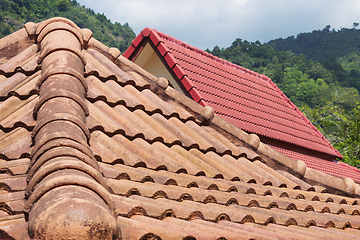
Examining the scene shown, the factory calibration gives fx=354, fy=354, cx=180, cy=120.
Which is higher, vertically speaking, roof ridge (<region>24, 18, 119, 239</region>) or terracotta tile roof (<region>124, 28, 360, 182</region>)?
terracotta tile roof (<region>124, 28, 360, 182</region>)

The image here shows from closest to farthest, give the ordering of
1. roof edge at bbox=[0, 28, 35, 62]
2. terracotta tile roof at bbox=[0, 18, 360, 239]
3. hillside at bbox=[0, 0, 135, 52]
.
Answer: terracotta tile roof at bbox=[0, 18, 360, 239] < roof edge at bbox=[0, 28, 35, 62] < hillside at bbox=[0, 0, 135, 52]

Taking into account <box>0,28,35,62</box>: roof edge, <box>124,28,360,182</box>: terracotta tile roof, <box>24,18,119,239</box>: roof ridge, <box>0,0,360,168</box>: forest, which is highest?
<box>0,0,360,168</box>: forest

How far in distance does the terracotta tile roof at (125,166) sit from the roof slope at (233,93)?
3.70m

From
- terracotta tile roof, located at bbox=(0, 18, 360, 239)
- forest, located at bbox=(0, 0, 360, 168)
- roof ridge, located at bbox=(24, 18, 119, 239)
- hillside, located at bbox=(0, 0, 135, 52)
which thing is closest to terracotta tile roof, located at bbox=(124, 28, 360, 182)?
terracotta tile roof, located at bbox=(0, 18, 360, 239)

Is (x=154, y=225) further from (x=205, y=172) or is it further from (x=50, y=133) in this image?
(x=205, y=172)

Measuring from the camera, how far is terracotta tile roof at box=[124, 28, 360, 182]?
320 inches

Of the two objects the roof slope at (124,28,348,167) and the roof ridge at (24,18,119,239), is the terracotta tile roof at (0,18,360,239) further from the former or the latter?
the roof slope at (124,28,348,167)

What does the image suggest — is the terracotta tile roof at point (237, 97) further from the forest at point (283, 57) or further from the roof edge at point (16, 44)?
the forest at point (283, 57)

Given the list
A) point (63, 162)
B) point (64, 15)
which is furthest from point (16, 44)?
point (64, 15)

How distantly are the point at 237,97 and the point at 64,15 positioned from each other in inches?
3304

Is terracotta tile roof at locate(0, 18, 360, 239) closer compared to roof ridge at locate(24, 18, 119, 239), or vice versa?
roof ridge at locate(24, 18, 119, 239)

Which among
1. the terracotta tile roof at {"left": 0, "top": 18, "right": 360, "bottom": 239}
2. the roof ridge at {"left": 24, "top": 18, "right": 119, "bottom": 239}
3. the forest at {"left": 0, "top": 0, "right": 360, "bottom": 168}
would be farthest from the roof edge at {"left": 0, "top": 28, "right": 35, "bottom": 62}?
the forest at {"left": 0, "top": 0, "right": 360, "bottom": 168}

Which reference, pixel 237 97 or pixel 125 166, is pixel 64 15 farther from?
pixel 125 166

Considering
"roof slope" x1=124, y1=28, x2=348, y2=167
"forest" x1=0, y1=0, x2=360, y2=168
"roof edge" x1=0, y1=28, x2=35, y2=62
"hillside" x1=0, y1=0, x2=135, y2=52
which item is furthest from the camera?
"hillside" x1=0, y1=0, x2=135, y2=52
